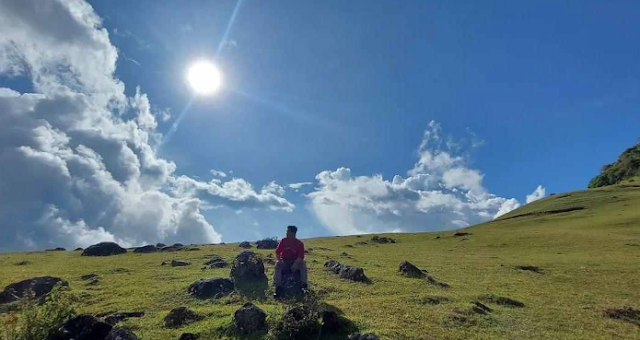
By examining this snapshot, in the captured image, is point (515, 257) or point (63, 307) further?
point (515, 257)

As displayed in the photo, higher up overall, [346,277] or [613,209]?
[613,209]

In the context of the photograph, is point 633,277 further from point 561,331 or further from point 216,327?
point 216,327

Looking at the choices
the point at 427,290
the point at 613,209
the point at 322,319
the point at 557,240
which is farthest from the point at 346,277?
the point at 613,209

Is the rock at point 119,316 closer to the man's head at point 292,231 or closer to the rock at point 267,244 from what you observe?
the man's head at point 292,231

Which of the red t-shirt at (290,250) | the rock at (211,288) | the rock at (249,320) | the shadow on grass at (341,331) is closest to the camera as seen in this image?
the shadow on grass at (341,331)

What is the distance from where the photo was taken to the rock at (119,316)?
1835cm

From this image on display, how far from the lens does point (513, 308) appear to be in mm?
21453

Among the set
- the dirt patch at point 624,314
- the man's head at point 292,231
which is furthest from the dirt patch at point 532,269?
the man's head at point 292,231

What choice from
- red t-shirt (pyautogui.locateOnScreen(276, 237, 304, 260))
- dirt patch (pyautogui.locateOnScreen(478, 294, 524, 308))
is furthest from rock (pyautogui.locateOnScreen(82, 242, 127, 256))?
dirt patch (pyautogui.locateOnScreen(478, 294, 524, 308))

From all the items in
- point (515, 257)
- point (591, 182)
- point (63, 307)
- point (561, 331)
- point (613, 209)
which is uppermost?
point (591, 182)

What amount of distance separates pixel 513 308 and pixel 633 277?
16375 millimetres

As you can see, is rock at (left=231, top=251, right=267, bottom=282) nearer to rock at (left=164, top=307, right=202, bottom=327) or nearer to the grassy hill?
rock at (left=164, top=307, right=202, bottom=327)

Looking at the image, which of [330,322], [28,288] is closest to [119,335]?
[330,322]

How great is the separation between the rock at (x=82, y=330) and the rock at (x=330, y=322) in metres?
7.49
